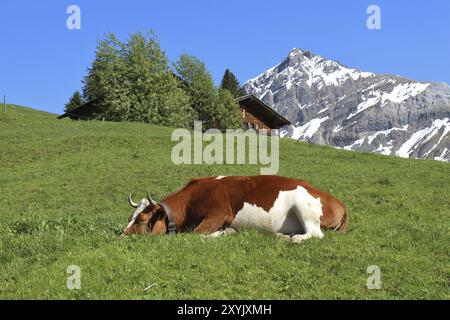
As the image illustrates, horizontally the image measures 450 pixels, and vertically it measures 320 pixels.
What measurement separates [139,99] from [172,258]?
59.8m

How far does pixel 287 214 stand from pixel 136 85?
2334 inches

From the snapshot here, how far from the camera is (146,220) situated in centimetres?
1013

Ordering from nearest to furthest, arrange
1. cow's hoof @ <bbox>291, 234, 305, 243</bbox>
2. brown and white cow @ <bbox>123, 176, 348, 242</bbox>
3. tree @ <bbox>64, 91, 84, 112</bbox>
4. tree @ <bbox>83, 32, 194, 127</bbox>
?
cow's hoof @ <bbox>291, 234, 305, 243</bbox>, brown and white cow @ <bbox>123, 176, 348, 242</bbox>, tree @ <bbox>83, 32, 194, 127</bbox>, tree @ <bbox>64, 91, 84, 112</bbox>

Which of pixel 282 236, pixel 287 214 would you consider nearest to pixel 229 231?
pixel 282 236

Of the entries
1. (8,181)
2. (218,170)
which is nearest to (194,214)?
(218,170)

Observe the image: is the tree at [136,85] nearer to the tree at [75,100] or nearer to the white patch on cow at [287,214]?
the tree at [75,100]

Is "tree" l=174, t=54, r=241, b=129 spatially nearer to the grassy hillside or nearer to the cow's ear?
the grassy hillside

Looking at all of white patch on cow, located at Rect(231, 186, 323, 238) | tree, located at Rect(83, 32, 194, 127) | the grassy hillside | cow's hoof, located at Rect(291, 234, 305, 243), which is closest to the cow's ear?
the grassy hillside

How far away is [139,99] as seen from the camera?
66.6 meters

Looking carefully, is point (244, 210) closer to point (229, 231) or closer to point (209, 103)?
point (229, 231)

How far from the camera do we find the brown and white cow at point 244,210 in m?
10.2

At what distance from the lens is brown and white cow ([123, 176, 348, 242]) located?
401 inches
